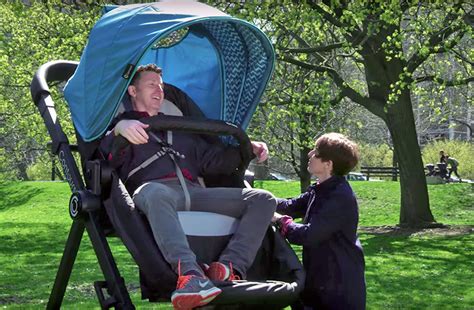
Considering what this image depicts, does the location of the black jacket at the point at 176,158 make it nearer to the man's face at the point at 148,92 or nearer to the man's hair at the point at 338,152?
the man's face at the point at 148,92

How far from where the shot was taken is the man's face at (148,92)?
5836mm

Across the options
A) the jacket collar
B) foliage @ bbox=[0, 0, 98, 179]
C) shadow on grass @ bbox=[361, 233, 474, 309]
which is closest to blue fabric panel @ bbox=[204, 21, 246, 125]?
the jacket collar

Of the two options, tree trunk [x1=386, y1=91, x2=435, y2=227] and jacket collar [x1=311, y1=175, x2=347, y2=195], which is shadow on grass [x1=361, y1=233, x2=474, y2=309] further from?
jacket collar [x1=311, y1=175, x2=347, y2=195]

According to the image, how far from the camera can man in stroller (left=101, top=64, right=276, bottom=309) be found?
15.6 feet

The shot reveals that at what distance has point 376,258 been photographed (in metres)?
13.4

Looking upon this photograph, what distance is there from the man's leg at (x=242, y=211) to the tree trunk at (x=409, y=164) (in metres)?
13.2

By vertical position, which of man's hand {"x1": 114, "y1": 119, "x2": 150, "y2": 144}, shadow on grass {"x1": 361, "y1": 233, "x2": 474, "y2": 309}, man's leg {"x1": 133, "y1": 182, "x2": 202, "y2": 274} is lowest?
shadow on grass {"x1": 361, "y1": 233, "x2": 474, "y2": 309}

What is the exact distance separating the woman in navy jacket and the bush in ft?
124

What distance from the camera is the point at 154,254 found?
482 cm

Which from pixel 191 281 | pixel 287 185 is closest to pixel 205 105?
pixel 191 281

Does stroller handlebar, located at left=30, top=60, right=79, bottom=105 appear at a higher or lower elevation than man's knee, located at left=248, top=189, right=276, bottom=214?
higher

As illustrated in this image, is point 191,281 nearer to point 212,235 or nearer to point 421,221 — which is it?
point 212,235

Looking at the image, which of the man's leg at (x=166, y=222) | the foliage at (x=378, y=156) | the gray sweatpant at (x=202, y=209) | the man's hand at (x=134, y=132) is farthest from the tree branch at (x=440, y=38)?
the foliage at (x=378, y=156)

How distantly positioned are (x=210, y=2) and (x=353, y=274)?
974cm
